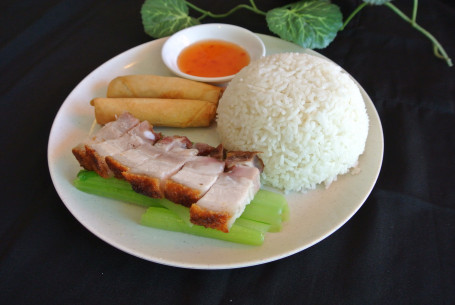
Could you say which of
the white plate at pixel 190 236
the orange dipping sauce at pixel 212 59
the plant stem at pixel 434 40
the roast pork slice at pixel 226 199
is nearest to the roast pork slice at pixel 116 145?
the white plate at pixel 190 236

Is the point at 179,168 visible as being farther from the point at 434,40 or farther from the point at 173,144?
the point at 434,40

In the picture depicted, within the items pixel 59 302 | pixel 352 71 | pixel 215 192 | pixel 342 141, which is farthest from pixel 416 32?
pixel 59 302

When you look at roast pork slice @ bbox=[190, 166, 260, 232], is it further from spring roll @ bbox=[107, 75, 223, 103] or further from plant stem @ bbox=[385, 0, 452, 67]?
plant stem @ bbox=[385, 0, 452, 67]

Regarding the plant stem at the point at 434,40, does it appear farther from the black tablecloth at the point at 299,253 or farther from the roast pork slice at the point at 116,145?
the roast pork slice at the point at 116,145

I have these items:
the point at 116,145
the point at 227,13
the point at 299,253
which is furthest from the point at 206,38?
the point at 299,253

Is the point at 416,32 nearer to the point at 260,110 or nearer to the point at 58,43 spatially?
the point at 260,110
